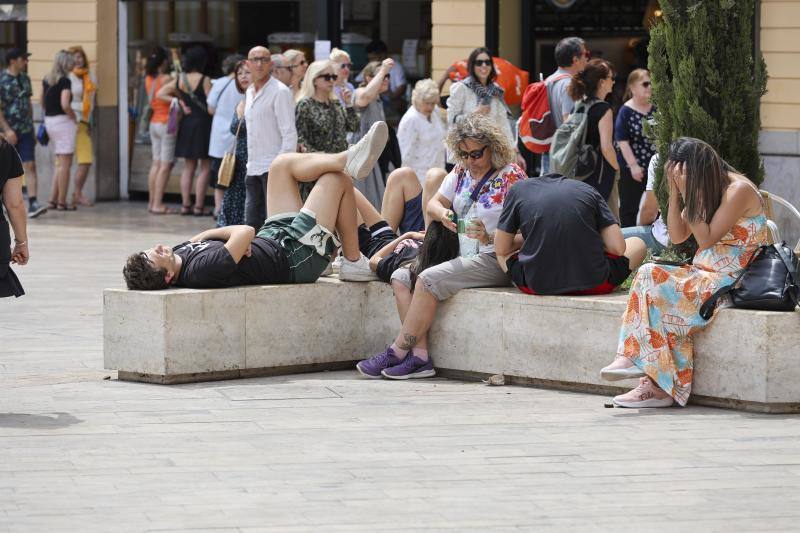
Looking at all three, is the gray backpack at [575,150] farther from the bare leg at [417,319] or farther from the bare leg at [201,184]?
the bare leg at [201,184]

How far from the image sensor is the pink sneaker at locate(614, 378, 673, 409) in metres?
7.63

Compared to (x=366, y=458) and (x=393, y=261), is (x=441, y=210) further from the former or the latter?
(x=366, y=458)

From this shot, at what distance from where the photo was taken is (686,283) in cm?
758

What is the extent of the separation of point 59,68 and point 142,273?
10533 millimetres

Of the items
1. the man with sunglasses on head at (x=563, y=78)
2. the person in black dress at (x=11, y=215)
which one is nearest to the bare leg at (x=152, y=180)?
the man with sunglasses on head at (x=563, y=78)

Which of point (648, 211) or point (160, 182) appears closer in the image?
point (648, 211)

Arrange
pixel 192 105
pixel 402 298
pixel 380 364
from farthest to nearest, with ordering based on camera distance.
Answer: pixel 192 105
pixel 402 298
pixel 380 364

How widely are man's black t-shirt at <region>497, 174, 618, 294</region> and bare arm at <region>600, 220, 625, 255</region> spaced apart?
51 millimetres

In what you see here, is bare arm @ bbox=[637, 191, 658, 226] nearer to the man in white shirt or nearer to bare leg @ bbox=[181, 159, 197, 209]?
the man in white shirt

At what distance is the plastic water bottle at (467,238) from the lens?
8.60 meters

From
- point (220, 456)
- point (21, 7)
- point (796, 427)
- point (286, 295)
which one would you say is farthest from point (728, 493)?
point (21, 7)

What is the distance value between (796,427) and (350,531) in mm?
2653

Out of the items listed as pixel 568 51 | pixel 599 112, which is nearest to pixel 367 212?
pixel 599 112

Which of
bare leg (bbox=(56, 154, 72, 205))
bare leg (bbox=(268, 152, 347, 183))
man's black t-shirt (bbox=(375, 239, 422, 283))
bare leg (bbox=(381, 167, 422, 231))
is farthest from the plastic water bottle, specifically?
bare leg (bbox=(56, 154, 72, 205))
